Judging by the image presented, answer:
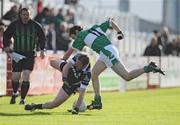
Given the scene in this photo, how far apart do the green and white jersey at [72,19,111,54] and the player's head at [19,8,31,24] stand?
2.29m

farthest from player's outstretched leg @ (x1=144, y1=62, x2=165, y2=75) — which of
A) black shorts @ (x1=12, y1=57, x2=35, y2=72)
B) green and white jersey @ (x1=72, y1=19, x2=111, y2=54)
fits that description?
black shorts @ (x1=12, y1=57, x2=35, y2=72)

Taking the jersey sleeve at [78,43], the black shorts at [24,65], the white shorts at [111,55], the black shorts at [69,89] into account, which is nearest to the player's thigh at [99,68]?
the white shorts at [111,55]

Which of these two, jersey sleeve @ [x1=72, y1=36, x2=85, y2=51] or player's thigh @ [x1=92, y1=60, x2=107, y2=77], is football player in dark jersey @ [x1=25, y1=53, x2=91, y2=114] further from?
player's thigh @ [x1=92, y1=60, x2=107, y2=77]

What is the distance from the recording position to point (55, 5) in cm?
3491

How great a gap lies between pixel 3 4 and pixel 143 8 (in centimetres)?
1931

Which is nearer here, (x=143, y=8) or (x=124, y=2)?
(x=124, y=2)

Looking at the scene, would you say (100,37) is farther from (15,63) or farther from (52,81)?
(52,81)

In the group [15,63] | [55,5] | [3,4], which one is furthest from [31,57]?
[55,5]

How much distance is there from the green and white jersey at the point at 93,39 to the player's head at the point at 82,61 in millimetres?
1161

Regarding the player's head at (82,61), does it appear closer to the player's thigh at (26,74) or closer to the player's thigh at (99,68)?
the player's thigh at (99,68)

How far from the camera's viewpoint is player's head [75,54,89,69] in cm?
1567

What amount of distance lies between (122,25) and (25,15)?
69.1 feet

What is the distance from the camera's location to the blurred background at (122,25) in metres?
29.6

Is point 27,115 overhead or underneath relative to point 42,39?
underneath
